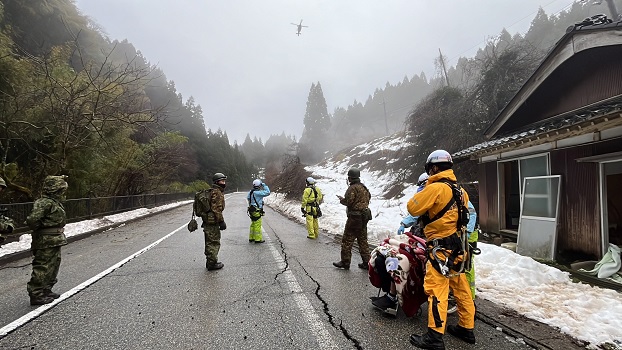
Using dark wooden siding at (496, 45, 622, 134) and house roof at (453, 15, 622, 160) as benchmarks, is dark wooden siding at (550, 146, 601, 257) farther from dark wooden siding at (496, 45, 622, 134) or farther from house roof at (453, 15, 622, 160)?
dark wooden siding at (496, 45, 622, 134)

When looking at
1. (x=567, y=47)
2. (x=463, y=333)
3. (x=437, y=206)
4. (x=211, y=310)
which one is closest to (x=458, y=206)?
(x=437, y=206)

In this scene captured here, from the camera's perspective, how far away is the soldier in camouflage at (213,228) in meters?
6.00

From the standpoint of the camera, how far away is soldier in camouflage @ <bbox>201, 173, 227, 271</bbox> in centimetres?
600

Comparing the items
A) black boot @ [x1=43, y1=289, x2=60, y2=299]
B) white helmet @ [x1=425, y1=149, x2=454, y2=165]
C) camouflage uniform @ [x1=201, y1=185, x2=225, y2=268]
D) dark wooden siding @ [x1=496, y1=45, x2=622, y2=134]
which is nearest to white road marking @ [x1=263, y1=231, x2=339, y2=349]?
Result: camouflage uniform @ [x1=201, y1=185, x2=225, y2=268]

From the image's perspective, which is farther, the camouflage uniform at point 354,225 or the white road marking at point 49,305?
the camouflage uniform at point 354,225

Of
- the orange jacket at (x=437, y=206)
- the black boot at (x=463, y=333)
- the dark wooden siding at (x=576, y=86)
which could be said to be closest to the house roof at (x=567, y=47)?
the dark wooden siding at (x=576, y=86)

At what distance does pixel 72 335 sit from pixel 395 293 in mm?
3529

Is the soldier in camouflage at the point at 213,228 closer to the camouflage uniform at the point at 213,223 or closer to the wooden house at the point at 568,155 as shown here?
the camouflage uniform at the point at 213,223

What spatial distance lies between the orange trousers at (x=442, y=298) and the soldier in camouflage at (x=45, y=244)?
483 centimetres

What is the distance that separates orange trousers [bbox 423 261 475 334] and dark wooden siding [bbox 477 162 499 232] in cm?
730

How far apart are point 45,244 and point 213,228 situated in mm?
2610

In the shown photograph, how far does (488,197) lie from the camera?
9.92m

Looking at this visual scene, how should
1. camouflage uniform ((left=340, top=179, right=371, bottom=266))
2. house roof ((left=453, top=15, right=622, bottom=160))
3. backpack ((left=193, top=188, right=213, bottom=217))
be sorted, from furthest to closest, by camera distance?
backpack ((left=193, top=188, right=213, bottom=217)) → camouflage uniform ((left=340, top=179, right=371, bottom=266)) → house roof ((left=453, top=15, right=622, bottom=160))

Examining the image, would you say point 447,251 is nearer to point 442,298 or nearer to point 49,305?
point 442,298
